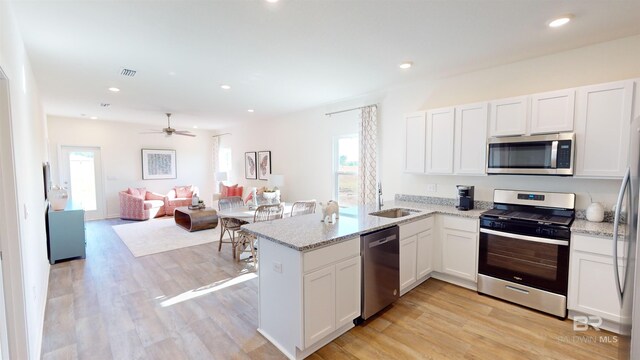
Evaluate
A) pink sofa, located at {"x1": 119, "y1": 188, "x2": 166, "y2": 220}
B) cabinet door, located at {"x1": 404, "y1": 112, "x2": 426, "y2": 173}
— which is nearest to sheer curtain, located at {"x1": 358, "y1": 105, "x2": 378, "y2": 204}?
cabinet door, located at {"x1": 404, "y1": 112, "x2": 426, "y2": 173}

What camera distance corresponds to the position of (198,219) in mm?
6090

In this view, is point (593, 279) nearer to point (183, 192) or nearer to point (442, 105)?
point (442, 105)

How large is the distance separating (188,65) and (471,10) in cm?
300

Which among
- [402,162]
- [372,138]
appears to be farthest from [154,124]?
[402,162]

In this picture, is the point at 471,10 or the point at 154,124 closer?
the point at 471,10

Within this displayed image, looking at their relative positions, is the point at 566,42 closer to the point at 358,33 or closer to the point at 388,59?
the point at 388,59

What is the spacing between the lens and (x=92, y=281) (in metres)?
3.63

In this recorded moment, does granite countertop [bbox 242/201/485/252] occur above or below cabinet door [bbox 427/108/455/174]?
below

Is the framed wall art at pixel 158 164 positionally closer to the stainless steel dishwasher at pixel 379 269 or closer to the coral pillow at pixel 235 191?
the coral pillow at pixel 235 191

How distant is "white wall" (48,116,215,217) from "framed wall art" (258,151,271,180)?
9.82ft

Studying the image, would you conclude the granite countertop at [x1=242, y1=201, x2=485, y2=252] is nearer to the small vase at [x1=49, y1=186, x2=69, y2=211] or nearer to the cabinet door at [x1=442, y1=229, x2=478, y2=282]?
the cabinet door at [x1=442, y1=229, x2=478, y2=282]

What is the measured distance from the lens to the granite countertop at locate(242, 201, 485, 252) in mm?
2197

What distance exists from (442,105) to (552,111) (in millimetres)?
1280

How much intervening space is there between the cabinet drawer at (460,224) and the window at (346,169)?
6.46ft
